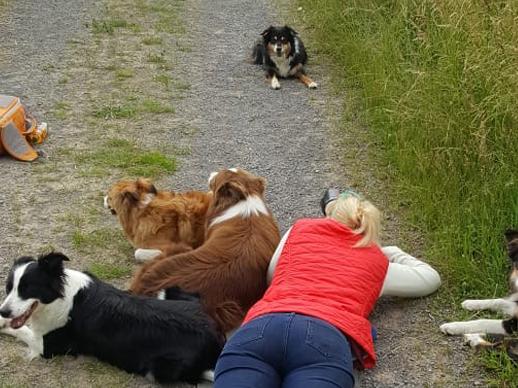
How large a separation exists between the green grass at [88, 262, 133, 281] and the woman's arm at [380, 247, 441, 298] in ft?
5.93

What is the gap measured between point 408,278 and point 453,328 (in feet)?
1.40

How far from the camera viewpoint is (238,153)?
705 centimetres

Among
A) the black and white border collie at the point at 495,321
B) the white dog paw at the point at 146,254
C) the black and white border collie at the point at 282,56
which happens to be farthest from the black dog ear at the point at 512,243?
the black and white border collie at the point at 282,56

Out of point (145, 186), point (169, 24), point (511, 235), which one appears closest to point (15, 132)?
point (145, 186)

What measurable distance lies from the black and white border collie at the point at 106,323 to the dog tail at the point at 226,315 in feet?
0.38

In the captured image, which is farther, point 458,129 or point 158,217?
point 458,129

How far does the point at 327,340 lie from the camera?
3322 mm

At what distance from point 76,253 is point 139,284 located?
1.08 m

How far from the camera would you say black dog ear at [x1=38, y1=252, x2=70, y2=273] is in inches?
154

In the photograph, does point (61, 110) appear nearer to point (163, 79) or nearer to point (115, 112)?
point (115, 112)

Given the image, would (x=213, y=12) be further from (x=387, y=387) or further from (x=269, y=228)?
(x=387, y=387)

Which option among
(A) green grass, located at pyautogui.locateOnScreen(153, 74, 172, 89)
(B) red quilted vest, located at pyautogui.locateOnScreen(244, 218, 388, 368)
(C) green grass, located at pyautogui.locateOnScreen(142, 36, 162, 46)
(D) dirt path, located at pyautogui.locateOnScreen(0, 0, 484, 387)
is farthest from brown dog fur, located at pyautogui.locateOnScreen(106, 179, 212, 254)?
(C) green grass, located at pyautogui.locateOnScreen(142, 36, 162, 46)

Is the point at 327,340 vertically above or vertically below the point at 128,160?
above

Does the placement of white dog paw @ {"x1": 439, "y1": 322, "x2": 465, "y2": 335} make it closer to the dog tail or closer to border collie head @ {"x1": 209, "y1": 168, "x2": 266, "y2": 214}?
the dog tail
